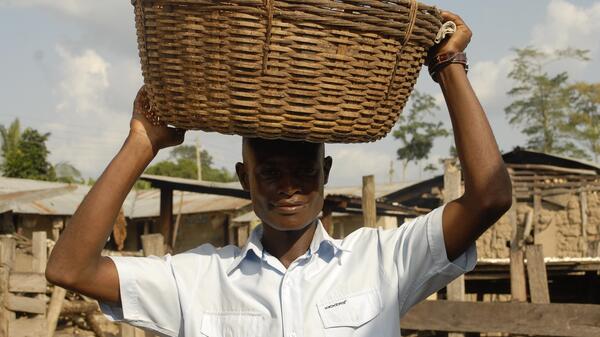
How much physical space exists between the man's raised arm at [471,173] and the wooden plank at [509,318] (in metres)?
4.01

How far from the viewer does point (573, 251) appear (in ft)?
48.5

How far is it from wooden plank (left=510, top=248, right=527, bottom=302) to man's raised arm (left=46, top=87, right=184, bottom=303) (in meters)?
5.20

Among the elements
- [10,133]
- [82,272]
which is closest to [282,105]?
[82,272]

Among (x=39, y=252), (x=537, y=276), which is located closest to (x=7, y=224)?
(x=39, y=252)

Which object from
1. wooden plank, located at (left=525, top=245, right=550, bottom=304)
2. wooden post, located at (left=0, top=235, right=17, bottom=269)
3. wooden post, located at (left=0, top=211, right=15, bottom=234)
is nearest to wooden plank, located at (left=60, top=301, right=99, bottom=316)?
wooden post, located at (left=0, top=235, right=17, bottom=269)

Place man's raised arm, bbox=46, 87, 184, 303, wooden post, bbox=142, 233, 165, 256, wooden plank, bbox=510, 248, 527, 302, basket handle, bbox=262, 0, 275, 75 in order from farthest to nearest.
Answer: wooden plank, bbox=510, 248, 527, 302
wooden post, bbox=142, 233, 165, 256
man's raised arm, bbox=46, 87, 184, 303
basket handle, bbox=262, 0, 275, 75

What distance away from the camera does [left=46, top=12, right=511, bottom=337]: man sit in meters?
2.05

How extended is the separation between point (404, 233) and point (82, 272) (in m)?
0.82

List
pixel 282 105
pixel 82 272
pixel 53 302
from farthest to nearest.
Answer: pixel 53 302
pixel 82 272
pixel 282 105

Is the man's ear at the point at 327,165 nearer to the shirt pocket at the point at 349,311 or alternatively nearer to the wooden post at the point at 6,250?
the shirt pocket at the point at 349,311

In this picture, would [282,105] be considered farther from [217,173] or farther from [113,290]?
Result: [217,173]

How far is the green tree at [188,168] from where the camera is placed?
3372 cm

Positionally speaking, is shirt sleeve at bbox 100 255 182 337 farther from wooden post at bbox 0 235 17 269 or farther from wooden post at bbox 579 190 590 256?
wooden post at bbox 579 190 590 256

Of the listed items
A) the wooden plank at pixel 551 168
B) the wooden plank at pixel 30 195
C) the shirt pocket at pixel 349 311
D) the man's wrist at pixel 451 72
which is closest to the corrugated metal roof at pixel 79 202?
the wooden plank at pixel 30 195
